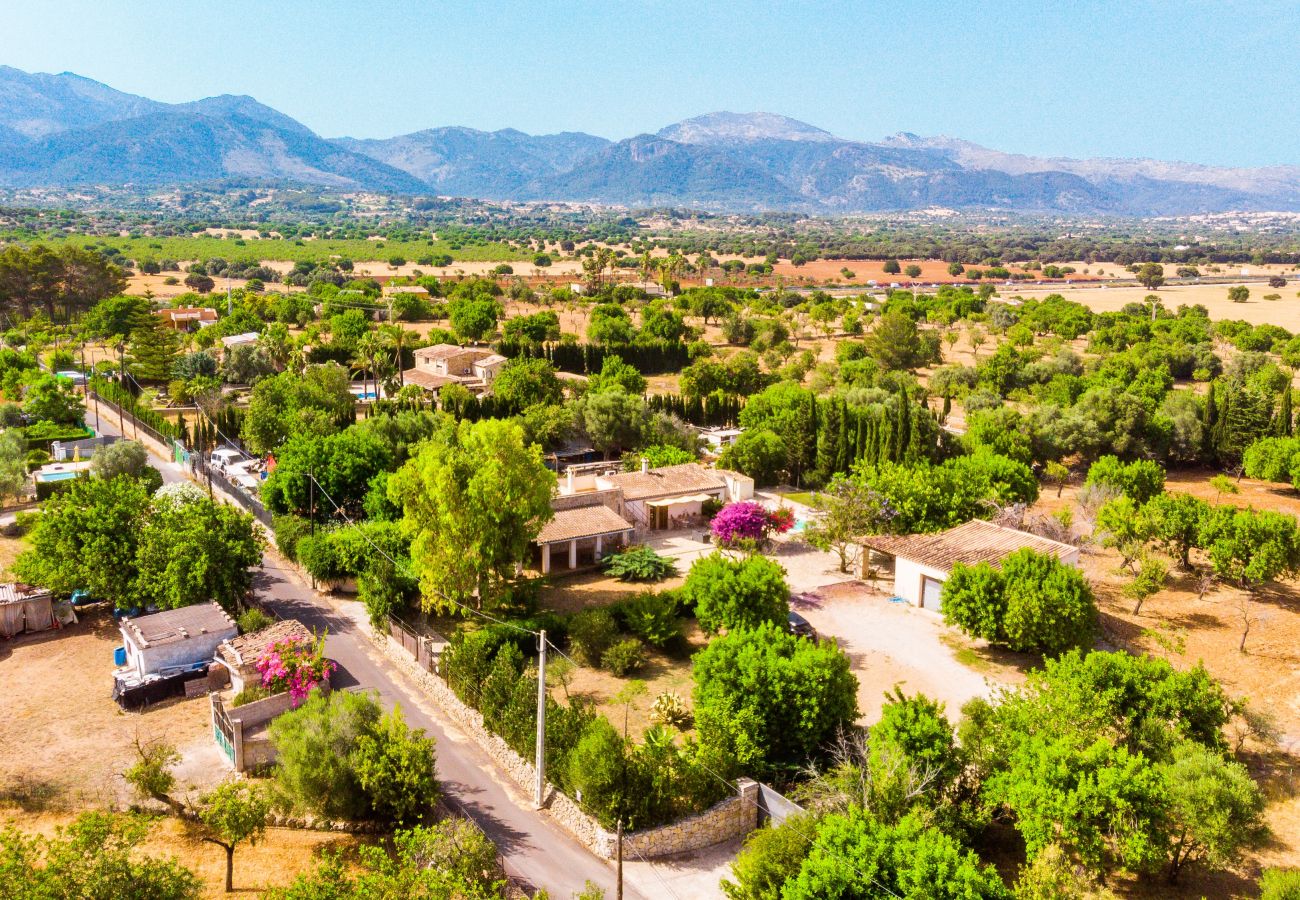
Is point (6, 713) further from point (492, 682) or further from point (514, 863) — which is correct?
point (514, 863)

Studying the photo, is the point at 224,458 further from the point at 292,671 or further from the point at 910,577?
the point at 910,577

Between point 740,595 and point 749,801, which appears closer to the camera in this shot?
point 749,801

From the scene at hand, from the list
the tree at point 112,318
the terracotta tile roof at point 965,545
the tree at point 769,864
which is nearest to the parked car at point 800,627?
the terracotta tile roof at point 965,545

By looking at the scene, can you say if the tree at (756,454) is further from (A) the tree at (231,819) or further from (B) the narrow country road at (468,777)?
(A) the tree at (231,819)

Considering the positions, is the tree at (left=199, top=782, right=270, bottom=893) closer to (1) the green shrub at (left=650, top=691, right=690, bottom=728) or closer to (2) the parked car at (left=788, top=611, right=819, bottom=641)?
(1) the green shrub at (left=650, top=691, right=690, bottom=728)

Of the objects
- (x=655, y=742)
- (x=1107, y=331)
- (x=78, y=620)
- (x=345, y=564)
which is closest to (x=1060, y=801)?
(x=655, y=742)

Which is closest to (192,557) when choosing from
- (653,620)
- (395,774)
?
(395,774)
